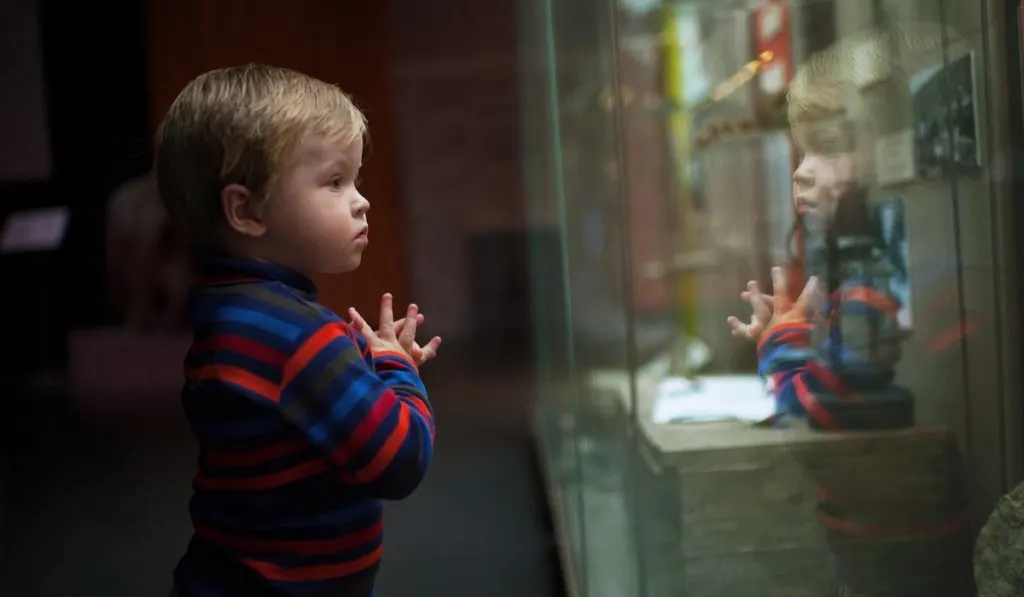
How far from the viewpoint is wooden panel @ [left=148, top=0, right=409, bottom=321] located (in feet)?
3.18

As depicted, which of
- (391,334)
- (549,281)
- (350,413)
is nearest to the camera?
(350,413)

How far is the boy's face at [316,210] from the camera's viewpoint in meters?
0.75

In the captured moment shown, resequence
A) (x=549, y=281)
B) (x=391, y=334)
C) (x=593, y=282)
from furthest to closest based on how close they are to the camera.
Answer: (x=549, y=281) → (x=593, y=282) → (x=391, y=334)

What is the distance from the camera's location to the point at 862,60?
3.07 ft

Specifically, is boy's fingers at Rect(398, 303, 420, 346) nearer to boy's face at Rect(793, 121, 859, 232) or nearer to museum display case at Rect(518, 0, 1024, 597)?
museum display case at Rect(518, 0, 1024, 597)

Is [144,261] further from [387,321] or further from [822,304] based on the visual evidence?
[822,304]

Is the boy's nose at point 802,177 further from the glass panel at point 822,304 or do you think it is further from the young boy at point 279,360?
the young boy at point 279,360

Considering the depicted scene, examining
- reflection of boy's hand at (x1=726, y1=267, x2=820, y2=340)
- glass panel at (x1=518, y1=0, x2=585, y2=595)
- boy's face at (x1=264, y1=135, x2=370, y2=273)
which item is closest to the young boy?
boy's face at (x1=264, y1=135, x2=370, y2=273)

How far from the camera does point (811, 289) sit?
2.94ft

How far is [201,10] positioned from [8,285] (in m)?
1.41

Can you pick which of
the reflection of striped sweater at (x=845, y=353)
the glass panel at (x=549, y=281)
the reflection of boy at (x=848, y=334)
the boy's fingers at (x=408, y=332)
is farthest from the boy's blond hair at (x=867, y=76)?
the glass panel at (x=549, y=281)

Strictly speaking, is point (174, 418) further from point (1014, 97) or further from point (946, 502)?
point (1014, 97)

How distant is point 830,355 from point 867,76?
28 cm

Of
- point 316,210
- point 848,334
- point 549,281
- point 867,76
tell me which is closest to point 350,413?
point 316,210
